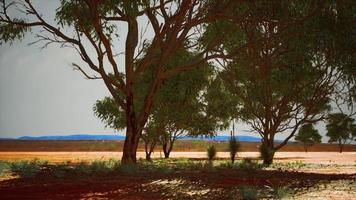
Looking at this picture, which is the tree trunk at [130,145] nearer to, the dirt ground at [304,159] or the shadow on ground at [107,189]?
the dirt ground at [304,159]

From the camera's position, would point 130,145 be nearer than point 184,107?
Yes

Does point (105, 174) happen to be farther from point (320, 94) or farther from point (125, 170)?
point (320, 94)

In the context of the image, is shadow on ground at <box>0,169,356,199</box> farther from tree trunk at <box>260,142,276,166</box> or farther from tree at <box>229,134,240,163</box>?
tree at <box>229,134,240,163</box>

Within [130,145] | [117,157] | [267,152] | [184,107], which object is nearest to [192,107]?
[184,107]

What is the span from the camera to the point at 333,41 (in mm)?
18000

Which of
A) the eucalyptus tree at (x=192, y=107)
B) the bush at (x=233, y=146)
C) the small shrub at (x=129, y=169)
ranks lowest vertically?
the small shrub at (x=129, y=169)

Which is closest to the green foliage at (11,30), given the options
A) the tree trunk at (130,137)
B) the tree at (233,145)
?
the tree trunk at (130,137)

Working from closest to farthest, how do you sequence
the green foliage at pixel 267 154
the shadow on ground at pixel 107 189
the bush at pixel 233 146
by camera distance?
the shadow on ground at pixel 107 189, the green foliage at pixel 267 154, the bush at pixel 233 146

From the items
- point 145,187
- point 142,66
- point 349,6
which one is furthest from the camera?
point 142,66

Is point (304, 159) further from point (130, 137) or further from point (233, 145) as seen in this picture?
point (130, 137)

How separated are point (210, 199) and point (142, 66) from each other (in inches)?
509

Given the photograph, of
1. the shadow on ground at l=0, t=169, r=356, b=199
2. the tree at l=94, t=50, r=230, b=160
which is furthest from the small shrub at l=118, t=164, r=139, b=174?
the tree at l=94, t=50, r=230, b=160

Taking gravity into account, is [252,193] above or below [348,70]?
below

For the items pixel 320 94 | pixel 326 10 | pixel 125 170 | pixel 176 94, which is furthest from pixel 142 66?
pixel 320 94
